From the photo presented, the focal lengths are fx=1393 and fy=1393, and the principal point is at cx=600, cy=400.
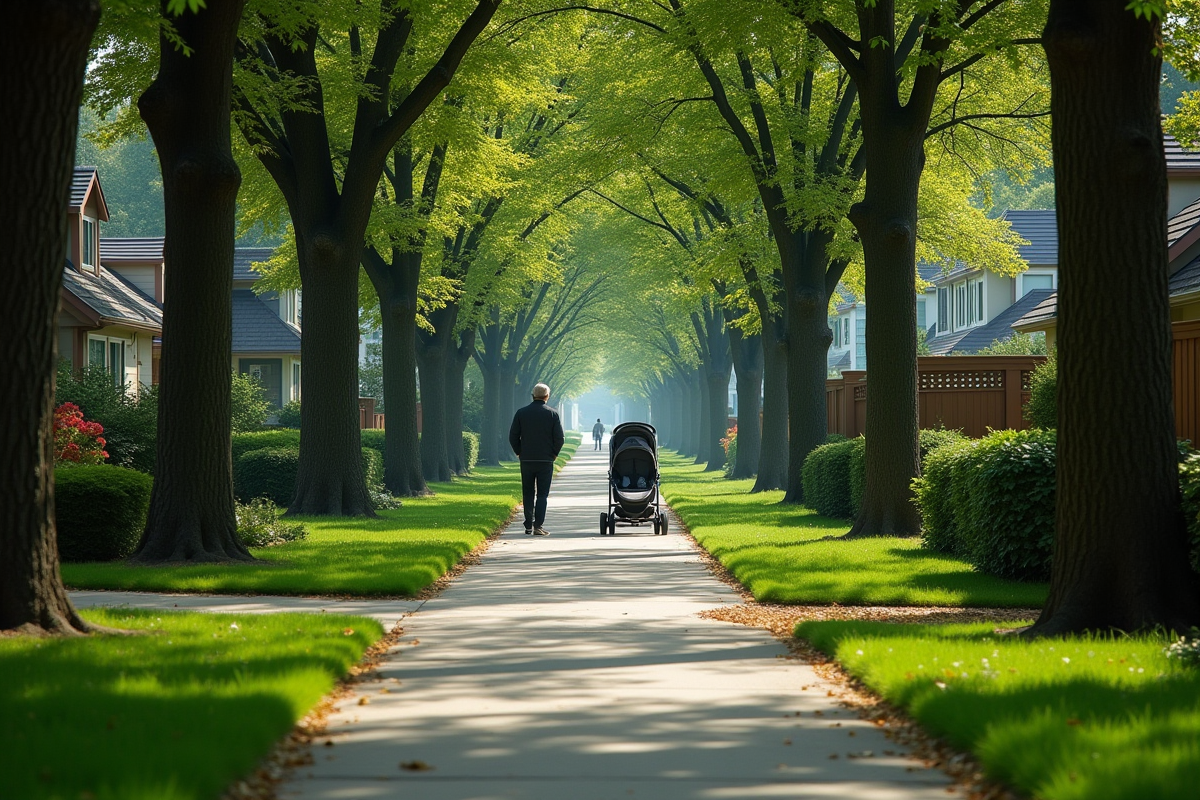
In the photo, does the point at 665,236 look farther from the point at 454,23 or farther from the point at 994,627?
the point at 994,627

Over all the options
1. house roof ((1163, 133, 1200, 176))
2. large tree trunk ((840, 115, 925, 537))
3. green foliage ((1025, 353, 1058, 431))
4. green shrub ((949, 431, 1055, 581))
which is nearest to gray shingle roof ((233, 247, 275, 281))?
house roof ((1163, 133, 1200, 176))

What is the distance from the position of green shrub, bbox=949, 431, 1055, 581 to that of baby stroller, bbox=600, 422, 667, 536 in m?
7.35

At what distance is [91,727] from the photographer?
19.2ft

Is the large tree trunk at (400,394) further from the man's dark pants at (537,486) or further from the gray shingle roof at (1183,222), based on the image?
the gray shingle roof at (1183,222)

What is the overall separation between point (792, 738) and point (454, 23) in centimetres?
1760

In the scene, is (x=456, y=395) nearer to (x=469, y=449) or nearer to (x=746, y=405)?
(x=469, y=449)

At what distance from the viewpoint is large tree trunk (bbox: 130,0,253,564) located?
13.9 metres

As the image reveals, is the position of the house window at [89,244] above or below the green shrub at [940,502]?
above

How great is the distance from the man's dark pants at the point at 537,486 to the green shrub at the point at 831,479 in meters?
4.86

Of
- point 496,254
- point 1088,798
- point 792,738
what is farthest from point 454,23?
point 1088,798

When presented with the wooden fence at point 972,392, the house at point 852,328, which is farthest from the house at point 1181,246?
the house at point 852,328

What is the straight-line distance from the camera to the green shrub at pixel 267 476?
79.0 feet

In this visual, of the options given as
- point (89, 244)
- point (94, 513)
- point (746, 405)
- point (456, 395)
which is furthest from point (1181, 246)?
point (89, 244)

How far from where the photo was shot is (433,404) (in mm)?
36562
